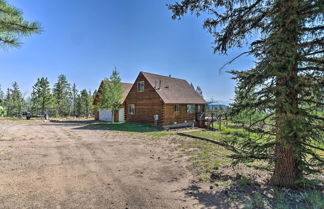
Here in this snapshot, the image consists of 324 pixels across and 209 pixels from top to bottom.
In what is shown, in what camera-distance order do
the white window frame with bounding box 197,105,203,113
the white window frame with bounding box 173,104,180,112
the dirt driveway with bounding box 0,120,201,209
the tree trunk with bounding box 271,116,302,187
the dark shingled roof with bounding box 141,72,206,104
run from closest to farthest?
the dirt driveway with bounding box 0,120,201,209, the tree trunk with bounding box 271,116,302,187, the dark shingled roof with bounding box 141,72,206,104, the white window frame with bounding box 173,104,180,112, the white window frame with bounding box 197,105,203,113

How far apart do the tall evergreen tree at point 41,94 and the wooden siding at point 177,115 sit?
25.1 meters

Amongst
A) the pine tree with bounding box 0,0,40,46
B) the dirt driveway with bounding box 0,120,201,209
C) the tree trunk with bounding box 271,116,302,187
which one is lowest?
the dirt driveway with bounding box 0,120,201,209

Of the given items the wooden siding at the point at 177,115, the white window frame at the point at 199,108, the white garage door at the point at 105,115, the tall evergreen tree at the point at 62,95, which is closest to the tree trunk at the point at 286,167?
the wooden siding at the point at 177,115

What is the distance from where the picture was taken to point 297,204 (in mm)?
2734

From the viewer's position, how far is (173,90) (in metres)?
18.6

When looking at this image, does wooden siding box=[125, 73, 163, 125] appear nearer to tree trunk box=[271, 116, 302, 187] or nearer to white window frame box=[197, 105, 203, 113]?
white window frame box=[197, 105, 203, 113]

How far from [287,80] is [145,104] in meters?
14.9

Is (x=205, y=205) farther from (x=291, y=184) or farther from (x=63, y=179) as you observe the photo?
(x=63, y=179)

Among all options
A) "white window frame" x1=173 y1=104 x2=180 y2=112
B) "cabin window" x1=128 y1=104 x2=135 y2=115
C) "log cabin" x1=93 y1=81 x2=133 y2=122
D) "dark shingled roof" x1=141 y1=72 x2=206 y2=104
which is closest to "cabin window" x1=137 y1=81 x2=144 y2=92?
"dark shingled roof" x1=141 y1=72 x2=206 y2=104

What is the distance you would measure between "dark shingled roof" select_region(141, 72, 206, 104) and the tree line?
494 inches

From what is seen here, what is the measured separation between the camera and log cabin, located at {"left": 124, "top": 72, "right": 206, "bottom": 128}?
1625cm

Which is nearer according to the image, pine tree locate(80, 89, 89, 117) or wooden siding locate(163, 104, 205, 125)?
wooden siding locate(163, 104, 205, 125)

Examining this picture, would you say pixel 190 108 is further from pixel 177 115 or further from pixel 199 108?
pixel 177 115

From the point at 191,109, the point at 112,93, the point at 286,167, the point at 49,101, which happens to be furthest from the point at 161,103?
the point at 49,101
